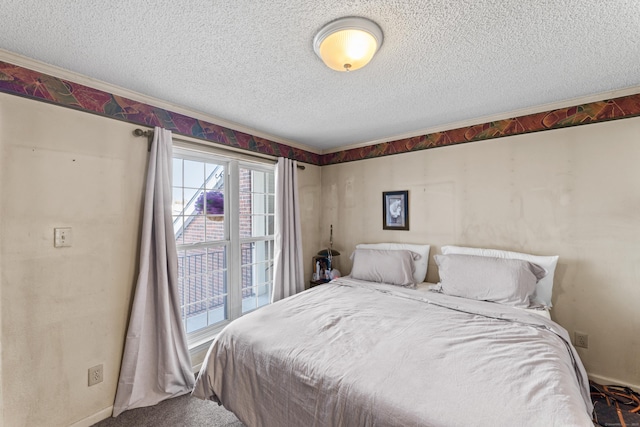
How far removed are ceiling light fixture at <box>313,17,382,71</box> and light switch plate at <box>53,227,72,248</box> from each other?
1.91m

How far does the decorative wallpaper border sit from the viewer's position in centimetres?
159

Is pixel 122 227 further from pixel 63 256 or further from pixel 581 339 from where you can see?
pixel 581 339

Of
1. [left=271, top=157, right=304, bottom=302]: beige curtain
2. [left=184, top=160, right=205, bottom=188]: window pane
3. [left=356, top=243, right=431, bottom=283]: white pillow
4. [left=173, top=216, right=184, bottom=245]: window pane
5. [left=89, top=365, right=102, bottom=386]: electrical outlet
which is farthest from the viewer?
[left=271, top=157, right=304, bottom=302]: beige curtain

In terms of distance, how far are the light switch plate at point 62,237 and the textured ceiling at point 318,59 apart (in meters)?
1.01

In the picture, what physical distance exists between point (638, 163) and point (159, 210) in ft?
11.9

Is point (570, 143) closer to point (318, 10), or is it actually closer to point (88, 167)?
point (318, 10)

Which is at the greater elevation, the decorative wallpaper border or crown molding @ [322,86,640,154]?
crown molding @ [322,86,640,154]

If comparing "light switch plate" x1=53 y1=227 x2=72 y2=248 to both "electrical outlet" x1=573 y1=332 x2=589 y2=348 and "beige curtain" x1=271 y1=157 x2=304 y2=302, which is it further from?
"electrical outlet" x1=573 y1=332 x2=589 y2=348

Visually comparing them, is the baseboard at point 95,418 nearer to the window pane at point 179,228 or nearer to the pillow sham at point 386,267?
the window pane at point 179,228

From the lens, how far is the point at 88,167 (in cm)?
178

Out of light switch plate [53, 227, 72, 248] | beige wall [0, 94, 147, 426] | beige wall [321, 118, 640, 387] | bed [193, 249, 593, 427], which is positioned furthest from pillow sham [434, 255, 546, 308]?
light switch plate [53, 227, 72, 248]

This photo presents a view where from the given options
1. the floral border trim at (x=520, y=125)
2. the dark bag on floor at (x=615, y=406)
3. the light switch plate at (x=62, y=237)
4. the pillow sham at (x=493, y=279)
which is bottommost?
the dark bag on floor at (x=615, y=406)

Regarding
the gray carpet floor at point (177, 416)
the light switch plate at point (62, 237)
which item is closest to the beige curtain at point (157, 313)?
the gray carpet floor at point (177, 416)

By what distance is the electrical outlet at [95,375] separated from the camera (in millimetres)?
1778
